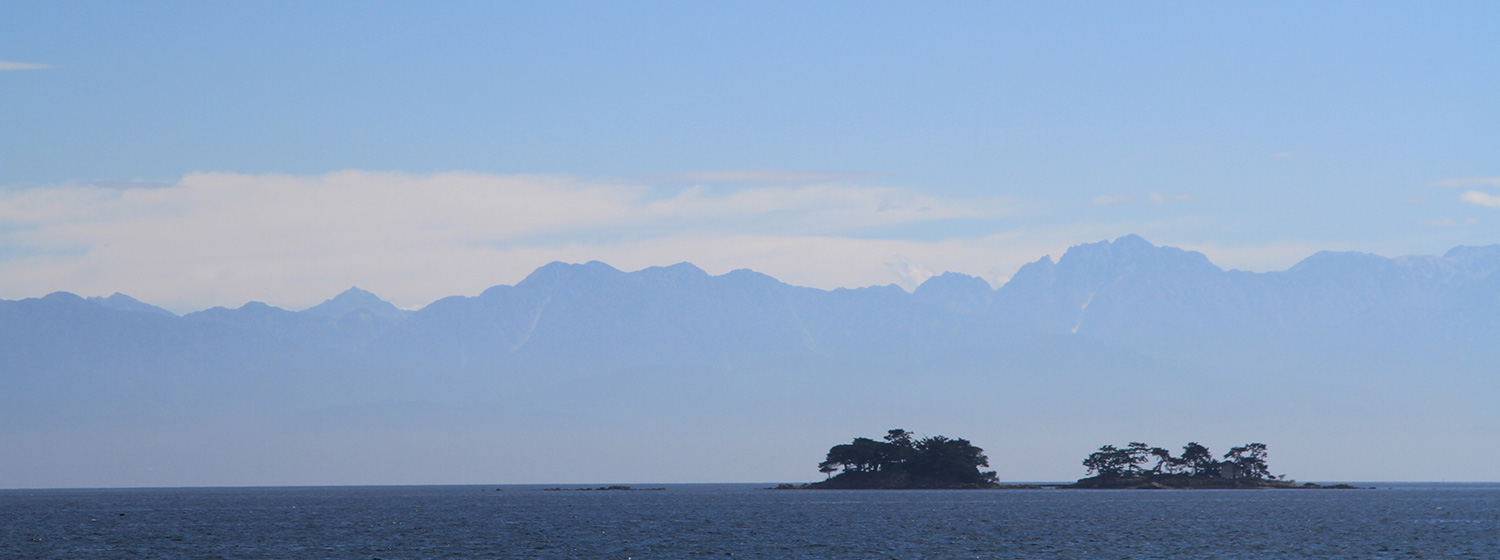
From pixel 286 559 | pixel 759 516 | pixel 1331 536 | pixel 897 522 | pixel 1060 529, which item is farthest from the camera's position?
pixel 759 516

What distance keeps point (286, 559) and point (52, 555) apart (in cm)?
2048

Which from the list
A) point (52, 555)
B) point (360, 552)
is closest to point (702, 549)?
point (360, 552)

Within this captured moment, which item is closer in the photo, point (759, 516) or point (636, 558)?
point (636, 558)

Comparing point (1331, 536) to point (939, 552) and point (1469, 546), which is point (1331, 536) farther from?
point (939, 552)

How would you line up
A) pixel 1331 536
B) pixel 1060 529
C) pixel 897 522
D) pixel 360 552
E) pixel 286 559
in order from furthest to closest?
pixel 897 522, pixel 1060 529, pixel 1331 536, pixel 360 552, pixel 286 559

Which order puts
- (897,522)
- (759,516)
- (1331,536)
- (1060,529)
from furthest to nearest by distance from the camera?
1. (759,516)
2. (897,522)
3. (1060,529)
4. (1331,536)

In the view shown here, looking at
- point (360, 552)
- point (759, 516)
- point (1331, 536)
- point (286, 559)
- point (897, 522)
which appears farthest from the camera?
point (759, 516)

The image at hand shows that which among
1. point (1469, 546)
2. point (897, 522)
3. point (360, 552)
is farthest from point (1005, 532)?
point (360, 552)

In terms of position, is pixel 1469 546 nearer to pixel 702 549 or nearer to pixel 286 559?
pixel 702 549

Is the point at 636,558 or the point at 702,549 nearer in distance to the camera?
the point at 636,558

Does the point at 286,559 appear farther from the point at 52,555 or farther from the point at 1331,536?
the point at 1331,536

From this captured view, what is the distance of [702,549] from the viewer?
116 meters

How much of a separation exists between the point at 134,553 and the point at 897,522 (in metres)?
76.9

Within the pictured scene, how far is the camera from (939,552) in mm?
111312
